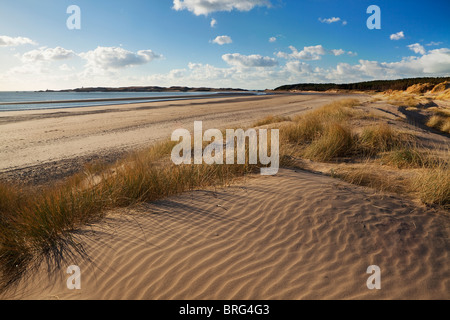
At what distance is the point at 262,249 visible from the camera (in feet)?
9.41

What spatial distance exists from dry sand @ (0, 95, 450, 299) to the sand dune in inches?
0.4

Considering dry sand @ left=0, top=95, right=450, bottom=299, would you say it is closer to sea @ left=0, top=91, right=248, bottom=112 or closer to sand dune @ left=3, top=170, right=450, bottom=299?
sand dune @ left=3, top=170, right=450, bottom=299

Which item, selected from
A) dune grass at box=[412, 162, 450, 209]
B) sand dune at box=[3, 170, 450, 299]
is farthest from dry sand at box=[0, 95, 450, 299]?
dune grass at box=[412, 162, 450, 209]

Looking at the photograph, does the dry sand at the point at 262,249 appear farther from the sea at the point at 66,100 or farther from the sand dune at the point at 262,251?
the sea at the point at 66,100

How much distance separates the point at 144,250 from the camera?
2.86m

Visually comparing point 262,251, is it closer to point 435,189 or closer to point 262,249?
point 262,249

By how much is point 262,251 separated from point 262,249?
0.04 metres

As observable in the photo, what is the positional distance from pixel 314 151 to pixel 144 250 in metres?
5.66

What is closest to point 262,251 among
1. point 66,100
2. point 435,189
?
point 435,189

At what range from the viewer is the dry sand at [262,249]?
2.36 meters

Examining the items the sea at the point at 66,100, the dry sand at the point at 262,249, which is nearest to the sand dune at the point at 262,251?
the dry sand at the point at 262,249

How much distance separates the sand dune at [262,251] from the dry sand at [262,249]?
0.01 metres
